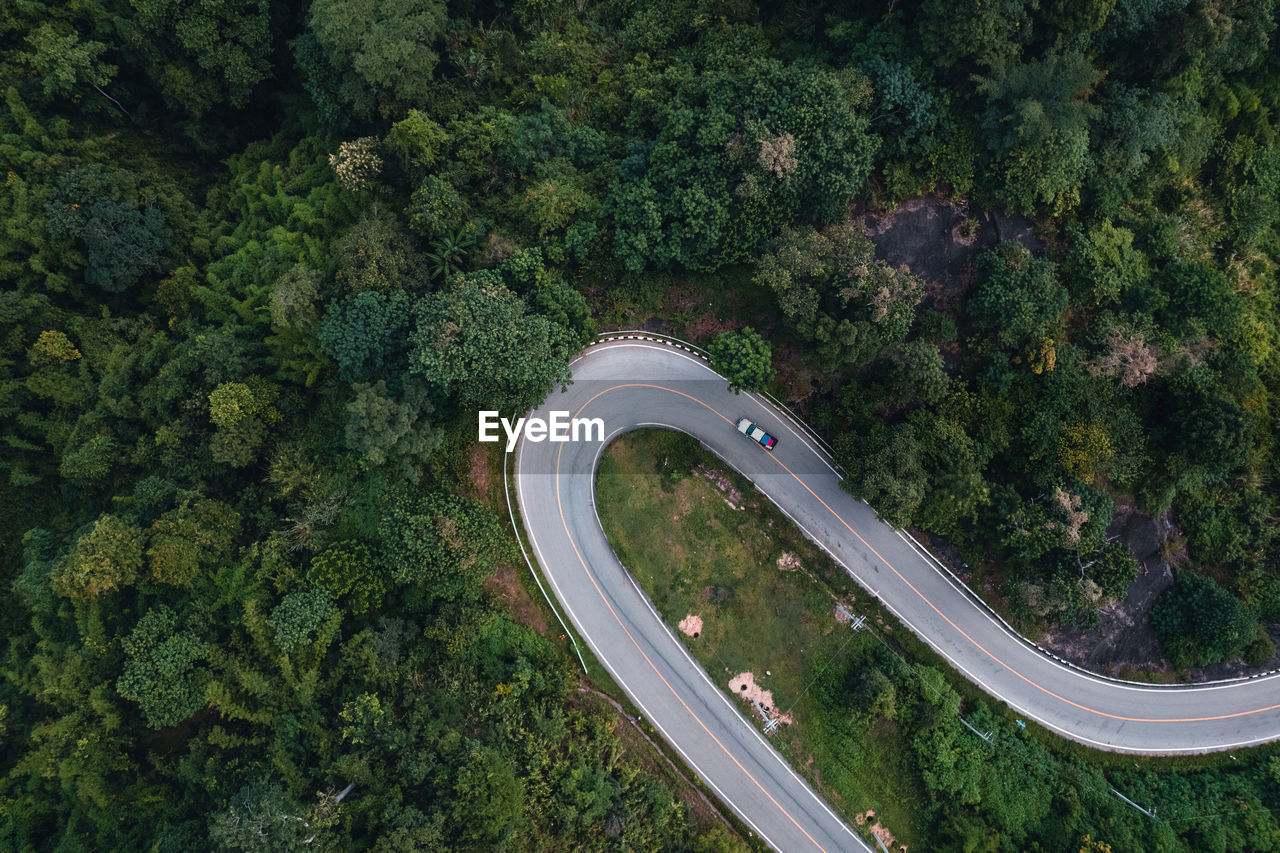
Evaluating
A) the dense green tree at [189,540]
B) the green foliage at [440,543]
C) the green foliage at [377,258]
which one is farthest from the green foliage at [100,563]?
the green foliage at [377,258]

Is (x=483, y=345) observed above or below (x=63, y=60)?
below

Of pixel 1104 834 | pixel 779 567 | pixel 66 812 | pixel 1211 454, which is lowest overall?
pixel 1104 834

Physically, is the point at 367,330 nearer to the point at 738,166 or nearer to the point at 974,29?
the point at 738,166

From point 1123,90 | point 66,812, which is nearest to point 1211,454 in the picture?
point 1123,90

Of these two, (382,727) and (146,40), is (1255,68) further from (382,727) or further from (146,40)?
(146,40)

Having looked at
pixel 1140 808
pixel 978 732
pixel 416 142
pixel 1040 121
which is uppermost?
pixel 416 142

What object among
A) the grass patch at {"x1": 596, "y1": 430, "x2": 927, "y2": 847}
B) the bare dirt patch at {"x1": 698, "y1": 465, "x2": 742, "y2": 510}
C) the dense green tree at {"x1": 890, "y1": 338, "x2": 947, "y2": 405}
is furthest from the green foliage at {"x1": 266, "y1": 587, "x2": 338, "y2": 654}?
the dense green tree at {"x1": 890, "y1": 338, "x2": 947, "y2": 405}

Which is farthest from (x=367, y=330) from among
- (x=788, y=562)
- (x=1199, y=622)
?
(x=1199, y=622)

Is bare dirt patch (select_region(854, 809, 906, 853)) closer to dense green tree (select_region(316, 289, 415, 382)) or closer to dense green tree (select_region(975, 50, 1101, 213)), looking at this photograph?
dense green tree (select_region(975, 50, 1101, 213))
